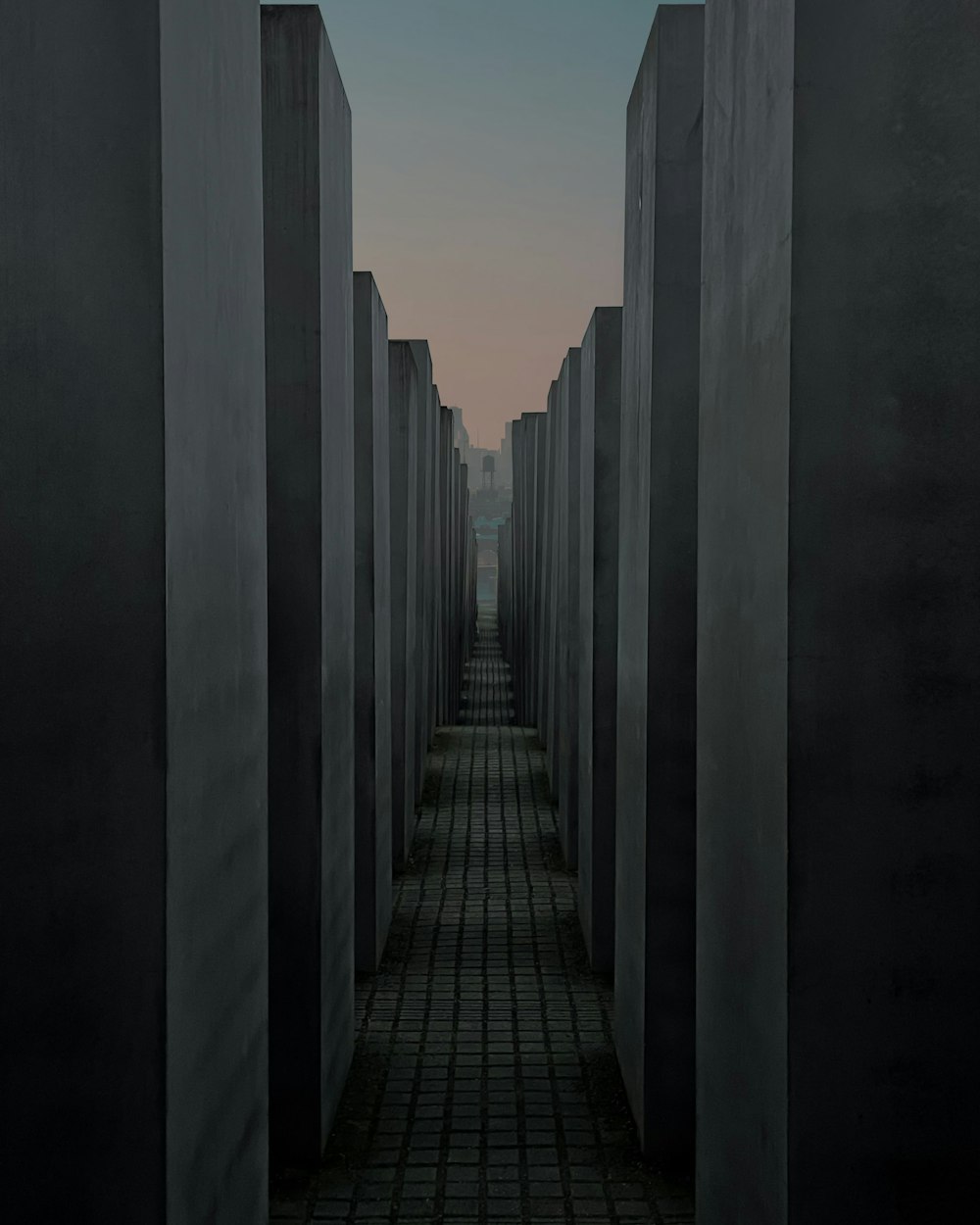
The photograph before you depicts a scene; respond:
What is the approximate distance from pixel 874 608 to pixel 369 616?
4.99m

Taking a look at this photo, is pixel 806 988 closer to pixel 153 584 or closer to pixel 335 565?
pixel 153 584

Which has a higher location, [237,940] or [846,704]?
[846,704]

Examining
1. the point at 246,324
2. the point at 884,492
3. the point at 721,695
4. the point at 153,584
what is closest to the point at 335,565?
the point at 246,324

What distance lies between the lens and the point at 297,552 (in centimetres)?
545

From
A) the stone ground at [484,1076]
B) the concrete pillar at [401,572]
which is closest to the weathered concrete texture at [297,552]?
the stone ground at [484,1076]

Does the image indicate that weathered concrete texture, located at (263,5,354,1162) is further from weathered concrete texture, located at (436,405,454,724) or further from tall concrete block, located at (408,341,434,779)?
weathered concrete texture, located at (436,405,454,724)

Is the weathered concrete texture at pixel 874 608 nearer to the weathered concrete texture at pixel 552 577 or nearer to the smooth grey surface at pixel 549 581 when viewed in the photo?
the weathered concrete texture at pixel 552 577

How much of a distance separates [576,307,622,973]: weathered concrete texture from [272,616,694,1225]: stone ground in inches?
20.2

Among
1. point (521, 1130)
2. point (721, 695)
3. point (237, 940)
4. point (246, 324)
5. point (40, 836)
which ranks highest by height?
point (246, 324)

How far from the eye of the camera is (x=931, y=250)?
3.08 meters

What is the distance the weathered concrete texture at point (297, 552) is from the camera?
535cm

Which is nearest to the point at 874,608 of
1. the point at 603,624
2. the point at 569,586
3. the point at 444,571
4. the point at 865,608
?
the point at 865,608

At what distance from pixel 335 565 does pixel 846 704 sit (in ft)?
10.5

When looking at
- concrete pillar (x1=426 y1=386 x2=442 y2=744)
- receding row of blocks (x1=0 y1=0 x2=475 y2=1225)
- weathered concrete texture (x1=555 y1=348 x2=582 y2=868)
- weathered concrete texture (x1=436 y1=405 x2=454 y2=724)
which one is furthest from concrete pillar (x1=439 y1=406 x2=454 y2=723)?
receding row of blocks (x1=0 y1=0 x2=475 y2=1225)
